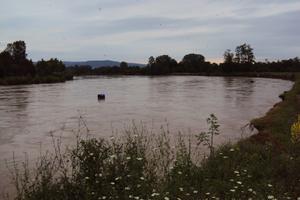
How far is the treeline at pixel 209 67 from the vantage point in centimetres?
13375

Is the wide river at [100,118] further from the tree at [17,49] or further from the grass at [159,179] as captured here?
the tree at [17,49]

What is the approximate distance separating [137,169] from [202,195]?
151cm

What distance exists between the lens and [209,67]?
144375 mm

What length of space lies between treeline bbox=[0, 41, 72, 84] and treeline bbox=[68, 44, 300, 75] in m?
36.1

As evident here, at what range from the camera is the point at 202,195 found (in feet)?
25.1

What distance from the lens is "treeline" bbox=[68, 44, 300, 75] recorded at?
134 m

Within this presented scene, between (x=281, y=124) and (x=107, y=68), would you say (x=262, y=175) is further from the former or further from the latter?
(x=107, y=68)

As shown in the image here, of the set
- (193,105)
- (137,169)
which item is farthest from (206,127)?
(137,169)

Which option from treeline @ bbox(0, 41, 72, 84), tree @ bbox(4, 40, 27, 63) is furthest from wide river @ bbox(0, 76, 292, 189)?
tree @ bbox(4, 40, 27, 63)

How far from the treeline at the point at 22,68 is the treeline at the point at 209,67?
36063mm

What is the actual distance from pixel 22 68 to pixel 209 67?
222 feet

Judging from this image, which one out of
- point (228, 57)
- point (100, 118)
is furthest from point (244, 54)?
point (100, 118)

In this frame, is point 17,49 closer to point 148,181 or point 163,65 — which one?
point 163,65

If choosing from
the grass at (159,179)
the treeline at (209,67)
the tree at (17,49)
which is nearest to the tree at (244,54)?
the treeline at (209,67)
